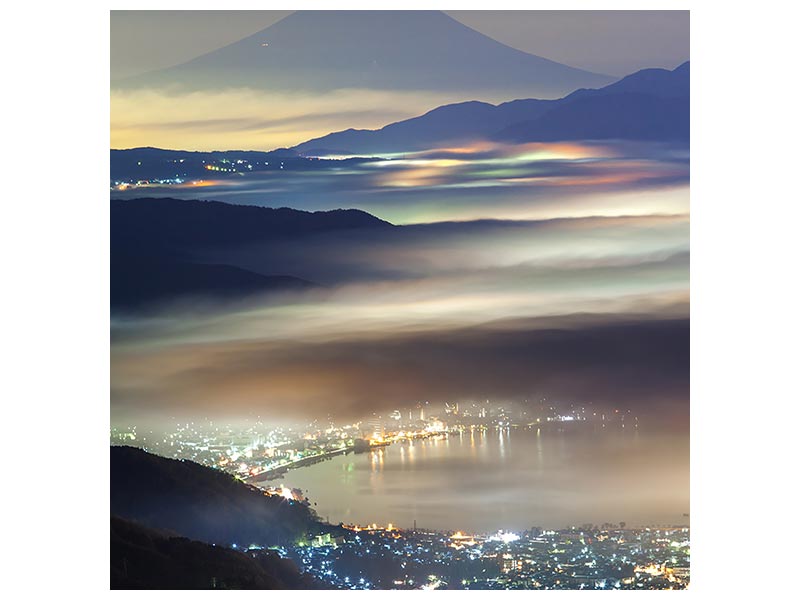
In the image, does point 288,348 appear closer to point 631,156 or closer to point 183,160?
point 183,160

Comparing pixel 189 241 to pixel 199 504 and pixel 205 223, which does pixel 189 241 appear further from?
pixel 199 504

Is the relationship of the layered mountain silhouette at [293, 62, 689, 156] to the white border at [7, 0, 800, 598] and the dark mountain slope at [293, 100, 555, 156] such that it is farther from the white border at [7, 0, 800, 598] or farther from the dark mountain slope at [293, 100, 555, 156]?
the white border at [7, 0, 800, 598]

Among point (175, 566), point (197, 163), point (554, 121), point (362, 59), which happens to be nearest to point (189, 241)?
point (197, 163)

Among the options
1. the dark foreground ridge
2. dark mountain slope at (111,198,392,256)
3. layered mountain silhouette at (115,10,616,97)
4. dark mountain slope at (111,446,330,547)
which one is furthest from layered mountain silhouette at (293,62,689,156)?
the dark foreground ridge
